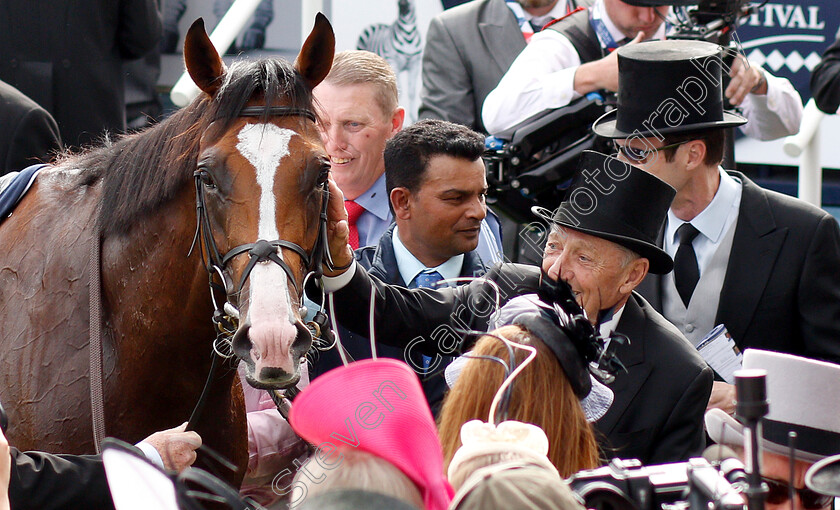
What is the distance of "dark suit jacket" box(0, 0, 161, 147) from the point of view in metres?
5.71

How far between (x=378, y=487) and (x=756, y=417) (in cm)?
58

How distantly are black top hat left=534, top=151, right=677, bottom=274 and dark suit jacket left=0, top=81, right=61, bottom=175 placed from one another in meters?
2.70

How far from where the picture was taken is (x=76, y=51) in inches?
227

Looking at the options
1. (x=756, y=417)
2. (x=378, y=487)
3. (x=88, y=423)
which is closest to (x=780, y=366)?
(x=756, y=417)

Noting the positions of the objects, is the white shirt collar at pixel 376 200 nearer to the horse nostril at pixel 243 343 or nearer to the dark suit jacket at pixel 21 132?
the dark suit jacket at pixel 21 132

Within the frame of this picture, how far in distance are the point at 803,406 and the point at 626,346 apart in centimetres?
72

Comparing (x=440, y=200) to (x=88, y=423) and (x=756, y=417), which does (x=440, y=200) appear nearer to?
(x=88, y=423)

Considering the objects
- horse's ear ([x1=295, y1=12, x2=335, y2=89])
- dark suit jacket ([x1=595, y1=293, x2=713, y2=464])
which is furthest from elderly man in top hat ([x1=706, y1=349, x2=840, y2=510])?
horse's ear ([x1=295, y1=12, x2=335, y2=89])

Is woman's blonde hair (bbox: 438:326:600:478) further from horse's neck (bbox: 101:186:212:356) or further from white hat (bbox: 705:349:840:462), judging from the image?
horse's neck (bbox: 101:186:212:356)

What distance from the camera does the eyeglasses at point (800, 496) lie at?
2609 millimetres

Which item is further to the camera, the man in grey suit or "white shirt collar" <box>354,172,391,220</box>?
the man in grey suit

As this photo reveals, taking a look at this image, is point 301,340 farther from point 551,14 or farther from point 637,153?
point 551,14

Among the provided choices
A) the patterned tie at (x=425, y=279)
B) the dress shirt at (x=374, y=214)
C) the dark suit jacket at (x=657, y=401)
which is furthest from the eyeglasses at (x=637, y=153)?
the dress shirt at (x=374, y=214)

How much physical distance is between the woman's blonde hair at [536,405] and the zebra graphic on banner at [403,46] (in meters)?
4.19
